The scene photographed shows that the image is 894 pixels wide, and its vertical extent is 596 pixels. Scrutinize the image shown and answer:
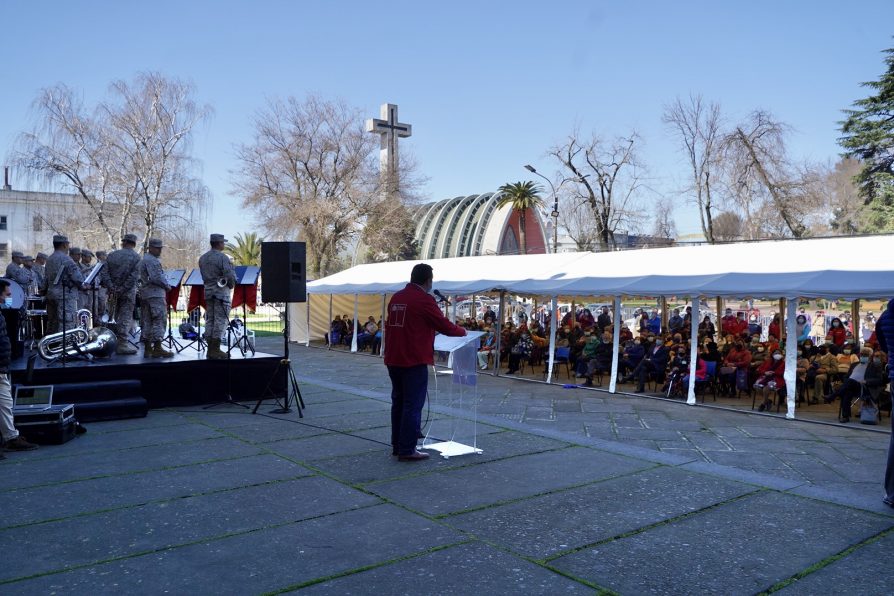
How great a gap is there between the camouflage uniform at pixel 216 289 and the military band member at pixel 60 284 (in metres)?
1.74

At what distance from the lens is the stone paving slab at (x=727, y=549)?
140 inches

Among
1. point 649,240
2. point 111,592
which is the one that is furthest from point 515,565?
point 649,240

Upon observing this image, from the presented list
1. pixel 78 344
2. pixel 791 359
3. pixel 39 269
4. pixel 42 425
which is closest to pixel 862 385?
pixel 791 359

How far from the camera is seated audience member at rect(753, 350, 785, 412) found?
9.87 meters

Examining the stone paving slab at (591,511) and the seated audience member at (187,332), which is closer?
the stone paving slab at (591,511)

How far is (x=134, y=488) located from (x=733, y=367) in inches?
371

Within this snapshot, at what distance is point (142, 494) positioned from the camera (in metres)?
5.07

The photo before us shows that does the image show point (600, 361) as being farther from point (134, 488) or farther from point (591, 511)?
point (134, 488)

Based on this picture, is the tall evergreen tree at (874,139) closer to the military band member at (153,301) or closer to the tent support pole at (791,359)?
the tent support pole at (791,359)

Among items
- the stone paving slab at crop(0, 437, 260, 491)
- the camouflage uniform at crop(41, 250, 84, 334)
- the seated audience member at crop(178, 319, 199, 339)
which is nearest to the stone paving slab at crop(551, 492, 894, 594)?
the stone paving slab at crop(0, 437, 260, 491)

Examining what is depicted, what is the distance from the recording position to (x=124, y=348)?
9625 millimetres

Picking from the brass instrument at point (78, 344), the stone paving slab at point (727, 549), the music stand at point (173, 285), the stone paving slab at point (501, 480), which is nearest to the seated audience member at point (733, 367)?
the stone paving slab at point (501, 480)

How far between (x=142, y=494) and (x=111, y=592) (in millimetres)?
1814

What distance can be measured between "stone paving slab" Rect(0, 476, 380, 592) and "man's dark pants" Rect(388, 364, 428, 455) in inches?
36.3
